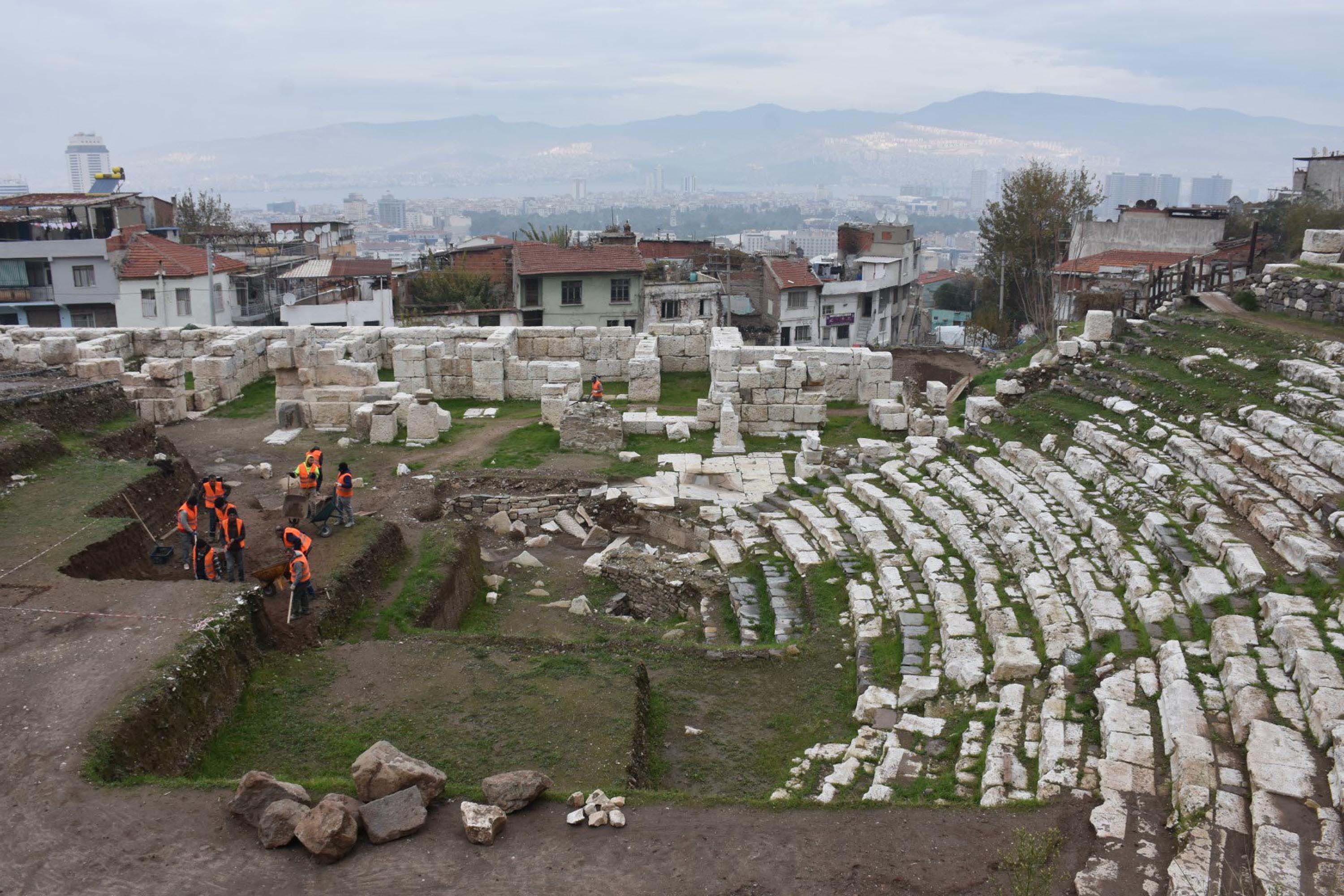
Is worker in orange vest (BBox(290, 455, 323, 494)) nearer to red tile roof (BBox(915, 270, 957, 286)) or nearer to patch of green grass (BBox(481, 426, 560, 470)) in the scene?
patch of green grass (BBox(481, 426, 560, 470))

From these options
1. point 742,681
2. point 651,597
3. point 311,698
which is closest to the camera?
point 311,698

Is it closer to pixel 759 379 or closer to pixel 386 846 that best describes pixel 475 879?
pixel 386 846

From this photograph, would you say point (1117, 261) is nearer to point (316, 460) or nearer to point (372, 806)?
point (316, 460)

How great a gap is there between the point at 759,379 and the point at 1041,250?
87.9ft

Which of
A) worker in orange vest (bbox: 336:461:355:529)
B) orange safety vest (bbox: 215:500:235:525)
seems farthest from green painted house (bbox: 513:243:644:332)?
orange safety vest (bbox: 215:500:235:525)

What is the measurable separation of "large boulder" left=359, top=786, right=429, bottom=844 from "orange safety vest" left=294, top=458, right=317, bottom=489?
7.55 meters

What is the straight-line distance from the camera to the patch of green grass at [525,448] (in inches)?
702

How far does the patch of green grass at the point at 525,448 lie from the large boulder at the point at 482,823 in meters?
10.6

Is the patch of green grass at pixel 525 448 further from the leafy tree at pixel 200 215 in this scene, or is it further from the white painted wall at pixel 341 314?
the leafy tree at pixel 200 215

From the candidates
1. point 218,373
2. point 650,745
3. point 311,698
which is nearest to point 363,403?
point 218,373

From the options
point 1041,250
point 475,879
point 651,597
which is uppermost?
point 1041,250

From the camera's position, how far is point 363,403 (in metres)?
20.2

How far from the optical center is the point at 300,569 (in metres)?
10.9

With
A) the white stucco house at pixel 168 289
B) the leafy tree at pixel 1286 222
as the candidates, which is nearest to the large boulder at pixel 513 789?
the leafy tree at pixel 1286 222
